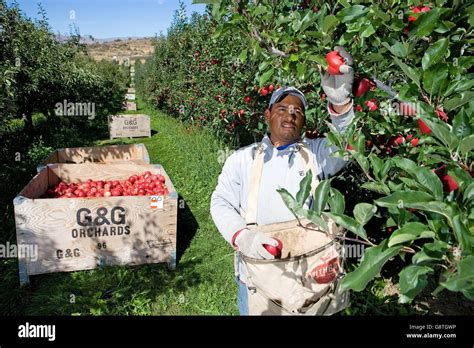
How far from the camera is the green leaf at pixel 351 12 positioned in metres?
1.14

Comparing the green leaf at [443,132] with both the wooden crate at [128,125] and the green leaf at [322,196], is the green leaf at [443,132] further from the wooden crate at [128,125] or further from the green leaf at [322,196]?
the wooden crate at [128,125]

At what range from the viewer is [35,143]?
28.9 ft

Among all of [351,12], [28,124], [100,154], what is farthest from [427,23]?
[28,124]

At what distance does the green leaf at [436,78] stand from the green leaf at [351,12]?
12.6 inches

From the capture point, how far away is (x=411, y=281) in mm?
729

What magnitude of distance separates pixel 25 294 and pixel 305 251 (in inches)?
116

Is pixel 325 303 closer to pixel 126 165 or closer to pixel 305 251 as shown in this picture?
pixel 305 251

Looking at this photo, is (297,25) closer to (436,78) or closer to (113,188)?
(436,78)

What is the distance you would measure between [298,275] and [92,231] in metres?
2.55

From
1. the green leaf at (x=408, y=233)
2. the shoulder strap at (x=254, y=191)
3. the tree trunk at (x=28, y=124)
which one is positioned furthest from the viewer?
the tree trunk at (x=28, y=124)

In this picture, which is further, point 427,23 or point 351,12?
point 351,12

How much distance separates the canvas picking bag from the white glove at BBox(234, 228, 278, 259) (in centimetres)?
4

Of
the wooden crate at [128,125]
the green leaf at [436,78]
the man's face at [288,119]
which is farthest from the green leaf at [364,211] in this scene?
the wooden crate at [128,125]

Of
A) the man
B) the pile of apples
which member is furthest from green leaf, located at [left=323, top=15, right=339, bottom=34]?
the pile of apples
